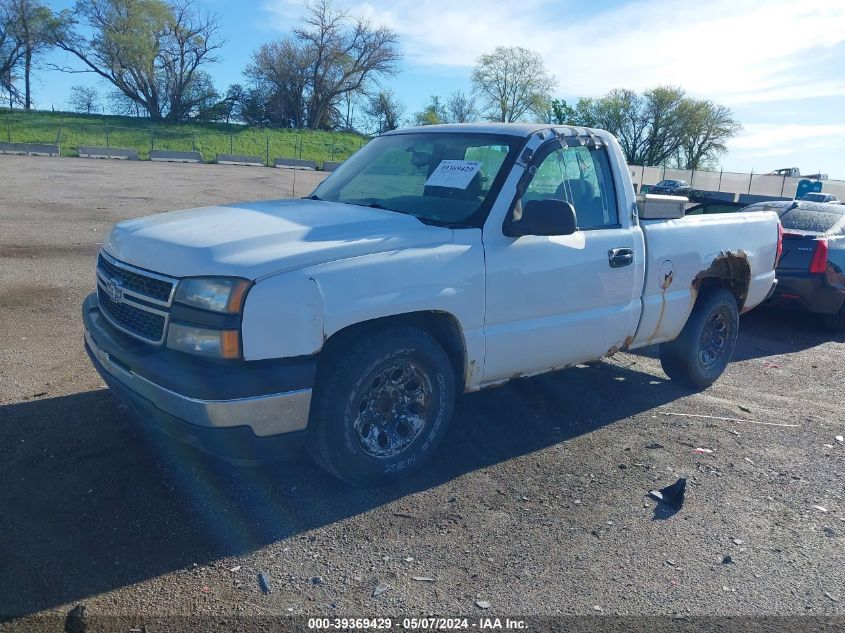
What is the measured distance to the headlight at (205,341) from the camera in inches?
135

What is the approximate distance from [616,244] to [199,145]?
56.3 meters

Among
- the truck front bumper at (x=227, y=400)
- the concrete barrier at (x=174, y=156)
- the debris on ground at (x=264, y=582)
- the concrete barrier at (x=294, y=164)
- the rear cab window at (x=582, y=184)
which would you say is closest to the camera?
the debris on ground at (x=264, y=582)

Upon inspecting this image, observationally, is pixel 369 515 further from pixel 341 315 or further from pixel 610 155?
pixel 610 155

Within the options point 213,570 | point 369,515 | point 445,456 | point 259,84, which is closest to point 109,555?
point 213,570

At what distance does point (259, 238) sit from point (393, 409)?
Answer: 46.7 inches

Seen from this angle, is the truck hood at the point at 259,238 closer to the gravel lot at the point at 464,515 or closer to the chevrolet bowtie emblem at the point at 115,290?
the chevrolet bowtie emblem at the point at 115,290

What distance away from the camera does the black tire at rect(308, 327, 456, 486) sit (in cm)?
375

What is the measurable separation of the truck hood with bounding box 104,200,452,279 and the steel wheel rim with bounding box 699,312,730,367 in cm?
315

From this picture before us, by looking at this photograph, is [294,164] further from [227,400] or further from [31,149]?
[227,400]

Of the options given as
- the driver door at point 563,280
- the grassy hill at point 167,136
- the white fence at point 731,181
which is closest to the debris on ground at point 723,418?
the driver door at point 563,280

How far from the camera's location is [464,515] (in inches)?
154

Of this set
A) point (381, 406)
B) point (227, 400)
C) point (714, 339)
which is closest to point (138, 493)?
point (227, 400)

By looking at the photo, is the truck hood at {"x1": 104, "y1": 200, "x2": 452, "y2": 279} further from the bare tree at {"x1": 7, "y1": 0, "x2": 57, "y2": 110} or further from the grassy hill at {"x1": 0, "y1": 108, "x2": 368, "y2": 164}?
the bare tree at {"x1": 7, "y1": 0, "x2": 57, "y2": 110}

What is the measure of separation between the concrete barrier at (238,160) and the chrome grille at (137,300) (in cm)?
4573
